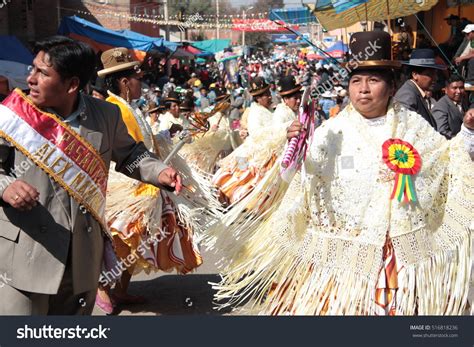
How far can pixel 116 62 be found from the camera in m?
5.64

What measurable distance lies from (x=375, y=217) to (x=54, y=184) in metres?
1.64

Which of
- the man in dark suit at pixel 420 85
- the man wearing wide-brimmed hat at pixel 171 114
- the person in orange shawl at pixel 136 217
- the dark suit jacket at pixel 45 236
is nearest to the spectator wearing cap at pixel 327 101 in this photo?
the man wearing wide-brimmed hat at pixel 171 114

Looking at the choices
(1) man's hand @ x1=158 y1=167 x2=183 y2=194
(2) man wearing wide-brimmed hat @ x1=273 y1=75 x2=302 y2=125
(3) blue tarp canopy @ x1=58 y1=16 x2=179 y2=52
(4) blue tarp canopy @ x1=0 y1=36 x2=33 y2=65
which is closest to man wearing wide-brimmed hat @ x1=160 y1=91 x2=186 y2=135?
(2) man wearing wide-brimmed hat @ x1=273 y1=75 x2=302 y2=125

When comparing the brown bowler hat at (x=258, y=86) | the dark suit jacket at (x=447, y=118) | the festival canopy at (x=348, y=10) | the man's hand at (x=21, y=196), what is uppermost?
the festival canopy at (x=348, y=10)

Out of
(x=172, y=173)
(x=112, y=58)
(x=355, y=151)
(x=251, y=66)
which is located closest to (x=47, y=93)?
(x=172, y=173)

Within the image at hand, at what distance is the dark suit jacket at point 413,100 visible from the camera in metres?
5.43

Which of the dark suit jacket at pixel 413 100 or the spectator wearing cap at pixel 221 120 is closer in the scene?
the dark suit jacket at pixel 413 100

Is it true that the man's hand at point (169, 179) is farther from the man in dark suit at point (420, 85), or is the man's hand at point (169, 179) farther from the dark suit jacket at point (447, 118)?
the dark suit jacket at point (447, 118)

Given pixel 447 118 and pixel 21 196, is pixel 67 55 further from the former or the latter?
pixel 447 118

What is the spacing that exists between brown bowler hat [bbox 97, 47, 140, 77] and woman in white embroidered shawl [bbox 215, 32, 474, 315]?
7.38 ft

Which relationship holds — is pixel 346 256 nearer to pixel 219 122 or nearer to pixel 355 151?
pixel 355 151

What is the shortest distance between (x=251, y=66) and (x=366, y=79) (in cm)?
2923

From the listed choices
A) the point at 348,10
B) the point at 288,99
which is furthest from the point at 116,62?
the point at 288,99

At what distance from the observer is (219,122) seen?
1094 centimetres
